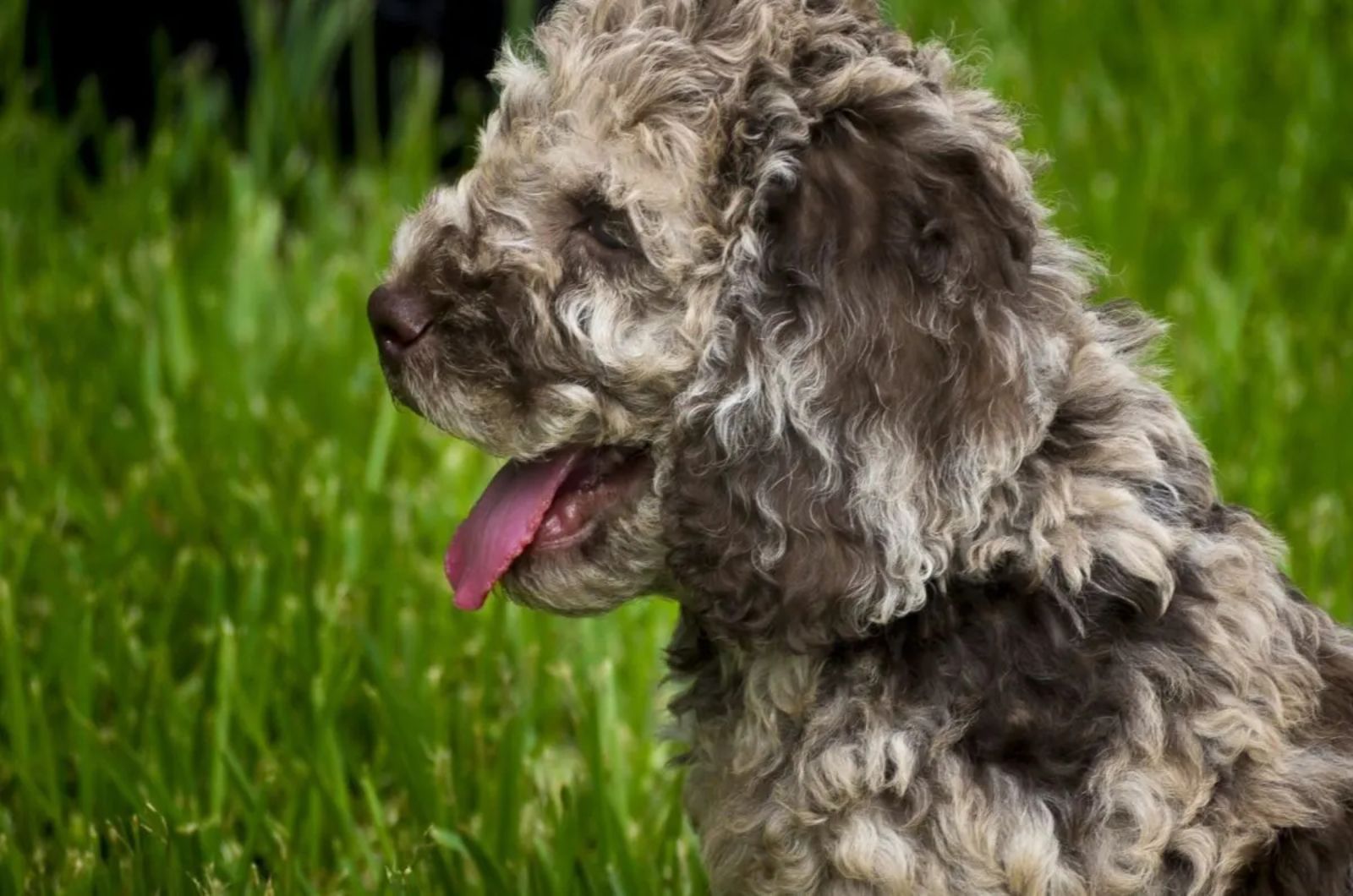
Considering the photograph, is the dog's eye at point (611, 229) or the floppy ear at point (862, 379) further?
the dog's eye at point (611, 229)

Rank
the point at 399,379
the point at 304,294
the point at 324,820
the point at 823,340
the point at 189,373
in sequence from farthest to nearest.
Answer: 1. the point at 304,294
2. the point at 189,373
3. the point at 324,820
4. the point at 399,379
5. the point at 823,340

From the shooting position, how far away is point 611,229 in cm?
266

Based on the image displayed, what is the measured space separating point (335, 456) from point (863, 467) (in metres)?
2.66

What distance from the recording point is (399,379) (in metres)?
2.70

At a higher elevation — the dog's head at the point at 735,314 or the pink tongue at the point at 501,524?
the dog's head at the point at 735,314

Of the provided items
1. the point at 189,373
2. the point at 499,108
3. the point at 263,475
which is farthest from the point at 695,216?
the point at 189,373

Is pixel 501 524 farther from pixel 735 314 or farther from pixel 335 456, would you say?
pixel 335 456

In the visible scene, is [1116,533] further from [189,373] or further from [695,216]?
[189,373]

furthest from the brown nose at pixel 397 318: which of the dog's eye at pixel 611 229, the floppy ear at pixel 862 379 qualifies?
the floppy ear at pixel 862 379

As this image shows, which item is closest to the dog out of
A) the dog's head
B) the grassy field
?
the dog's head

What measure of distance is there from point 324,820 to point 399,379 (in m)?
1.34

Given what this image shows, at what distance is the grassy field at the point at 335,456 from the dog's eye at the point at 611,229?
1.06m

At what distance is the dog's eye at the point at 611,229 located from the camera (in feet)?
8.67

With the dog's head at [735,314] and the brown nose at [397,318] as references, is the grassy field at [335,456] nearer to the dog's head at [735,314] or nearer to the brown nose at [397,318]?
the dog's head at [735,314]
